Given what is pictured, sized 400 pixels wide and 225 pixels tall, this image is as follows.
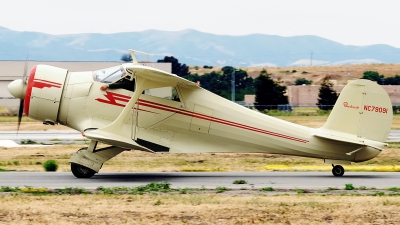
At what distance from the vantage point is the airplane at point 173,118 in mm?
17562

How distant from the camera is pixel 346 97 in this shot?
1856 centimetres

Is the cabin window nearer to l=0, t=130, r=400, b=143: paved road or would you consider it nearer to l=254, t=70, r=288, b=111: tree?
l=0, t=130, r=400, b=143: paved road

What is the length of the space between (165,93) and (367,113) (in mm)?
5166

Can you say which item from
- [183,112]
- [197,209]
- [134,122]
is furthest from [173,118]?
[197,209]

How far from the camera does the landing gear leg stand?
17375 mm

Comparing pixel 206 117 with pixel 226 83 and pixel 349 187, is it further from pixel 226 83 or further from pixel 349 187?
pixel 226 83

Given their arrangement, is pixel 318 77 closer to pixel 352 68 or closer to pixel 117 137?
pixel 352 68

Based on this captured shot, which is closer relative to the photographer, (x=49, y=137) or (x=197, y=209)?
(x=197, y=209)

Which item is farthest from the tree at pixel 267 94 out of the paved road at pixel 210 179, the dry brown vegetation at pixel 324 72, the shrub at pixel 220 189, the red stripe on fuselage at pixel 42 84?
the shrub at pixel 220 189

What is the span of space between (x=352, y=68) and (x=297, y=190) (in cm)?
11219

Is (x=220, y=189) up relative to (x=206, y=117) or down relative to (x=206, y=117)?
down

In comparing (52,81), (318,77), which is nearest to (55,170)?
(52,81)

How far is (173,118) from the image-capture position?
17938 millimetres

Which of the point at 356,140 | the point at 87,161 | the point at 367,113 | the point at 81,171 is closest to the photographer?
the point at 87,161
